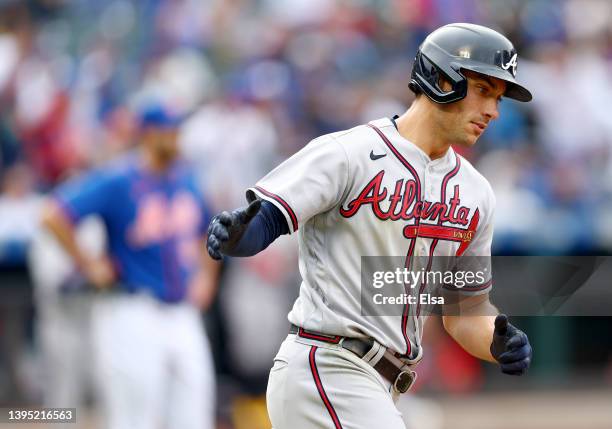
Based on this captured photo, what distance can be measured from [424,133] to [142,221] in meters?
3.13

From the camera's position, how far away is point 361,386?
164 inches

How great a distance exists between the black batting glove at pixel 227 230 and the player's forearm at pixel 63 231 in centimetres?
365

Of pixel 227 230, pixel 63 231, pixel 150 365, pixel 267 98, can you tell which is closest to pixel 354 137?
pixel 227 230

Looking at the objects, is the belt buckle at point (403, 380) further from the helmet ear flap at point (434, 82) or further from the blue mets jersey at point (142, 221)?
the blue mets jersey at point (142, 221)

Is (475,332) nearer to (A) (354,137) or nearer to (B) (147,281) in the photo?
(A) (354,137)

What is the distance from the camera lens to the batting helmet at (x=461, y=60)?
4.30 meters

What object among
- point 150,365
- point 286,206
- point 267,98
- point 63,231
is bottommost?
point 150,365

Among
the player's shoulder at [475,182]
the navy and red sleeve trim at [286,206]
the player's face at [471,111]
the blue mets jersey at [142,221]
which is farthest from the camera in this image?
the blue mets jersey at [142,221]

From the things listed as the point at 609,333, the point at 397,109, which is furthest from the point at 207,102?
the point at 609,333

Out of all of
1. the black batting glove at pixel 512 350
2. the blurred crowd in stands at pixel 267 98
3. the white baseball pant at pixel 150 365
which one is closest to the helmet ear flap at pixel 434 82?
the black batting glove at pixel 512 350

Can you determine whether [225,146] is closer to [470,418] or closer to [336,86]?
[336,86]

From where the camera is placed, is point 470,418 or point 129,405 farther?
point 470,418

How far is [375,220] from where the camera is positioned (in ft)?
14.0

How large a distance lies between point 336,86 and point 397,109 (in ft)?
2.72
